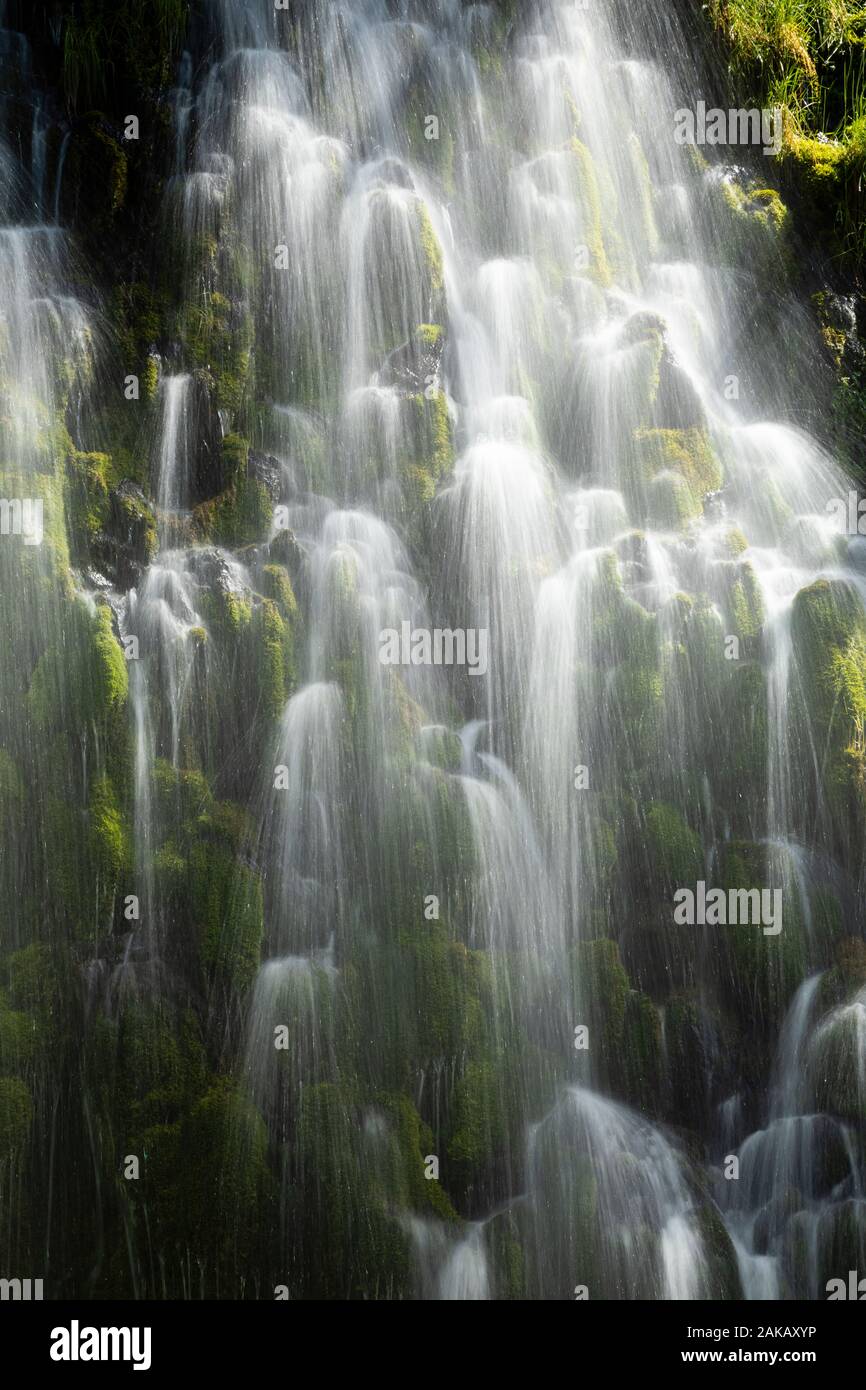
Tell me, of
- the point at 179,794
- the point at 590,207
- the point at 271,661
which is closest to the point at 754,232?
the point at 590,207

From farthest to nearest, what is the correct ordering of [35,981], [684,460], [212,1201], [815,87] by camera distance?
[815,87], [684,460], [35,981], [212,1201]

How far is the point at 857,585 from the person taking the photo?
4.97 metres

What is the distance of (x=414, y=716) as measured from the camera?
4777mm

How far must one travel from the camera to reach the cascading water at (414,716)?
444 cm

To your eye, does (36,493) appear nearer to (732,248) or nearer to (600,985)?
(600,985)

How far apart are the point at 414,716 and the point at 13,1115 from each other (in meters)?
2.13

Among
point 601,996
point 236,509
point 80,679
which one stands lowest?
point 601,996

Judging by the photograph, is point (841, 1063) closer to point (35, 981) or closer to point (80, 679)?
point (35, 981)

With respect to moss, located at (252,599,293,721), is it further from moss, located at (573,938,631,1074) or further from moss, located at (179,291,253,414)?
moss, located at (573,938,631,1074)

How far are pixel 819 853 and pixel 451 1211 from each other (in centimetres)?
201

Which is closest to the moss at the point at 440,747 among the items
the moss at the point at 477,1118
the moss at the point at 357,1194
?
the moss at the point at 477,1118

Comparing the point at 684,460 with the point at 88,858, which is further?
the point at 684,460

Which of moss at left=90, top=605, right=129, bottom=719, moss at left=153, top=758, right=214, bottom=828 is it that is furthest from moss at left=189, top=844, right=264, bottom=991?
moss at left=90, top=605, right=129, bottom=719
